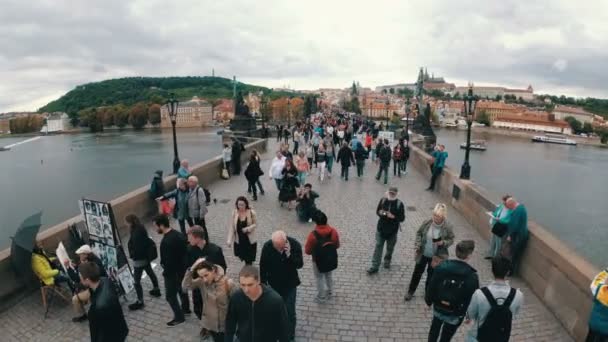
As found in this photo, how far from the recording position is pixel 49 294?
16.9 feet

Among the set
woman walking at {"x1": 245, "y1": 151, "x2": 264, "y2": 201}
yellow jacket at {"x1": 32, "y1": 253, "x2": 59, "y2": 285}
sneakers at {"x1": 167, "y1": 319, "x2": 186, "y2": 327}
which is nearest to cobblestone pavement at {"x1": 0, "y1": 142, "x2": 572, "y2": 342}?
sneakers at {"x1": 167, "y1": 319, "x2": 186, "y2": 327}

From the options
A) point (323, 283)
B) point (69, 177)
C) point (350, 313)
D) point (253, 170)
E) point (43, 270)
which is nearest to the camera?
point (350, 313)

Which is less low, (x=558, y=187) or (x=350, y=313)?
(x=350, y=313)

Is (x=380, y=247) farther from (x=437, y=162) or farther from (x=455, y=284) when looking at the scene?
(x=437, y=162)

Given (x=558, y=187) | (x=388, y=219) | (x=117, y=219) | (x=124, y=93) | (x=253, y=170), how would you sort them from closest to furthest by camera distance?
1. (x=388, y=219)
2. (x=117, y=219)
3. (x=253, y=170)
4. (x=558, y=187)
5. (x=124, y=93)

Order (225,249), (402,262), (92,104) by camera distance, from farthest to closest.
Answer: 1. (92,104)
2. (225,249)
3. (402,262)

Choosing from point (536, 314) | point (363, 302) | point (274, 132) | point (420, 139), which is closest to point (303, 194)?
point (363, 302)

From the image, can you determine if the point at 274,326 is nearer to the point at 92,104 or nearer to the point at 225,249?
the point at 225,249

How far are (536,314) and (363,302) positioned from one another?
220 cm

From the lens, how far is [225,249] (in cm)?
701

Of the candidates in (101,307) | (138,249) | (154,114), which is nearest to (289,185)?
(138,249)

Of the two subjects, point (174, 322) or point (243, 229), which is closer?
point (174, 322)

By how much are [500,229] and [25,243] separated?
677cm

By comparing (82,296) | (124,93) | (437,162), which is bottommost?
(82,296)
